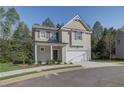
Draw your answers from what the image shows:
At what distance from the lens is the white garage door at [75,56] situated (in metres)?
28.4

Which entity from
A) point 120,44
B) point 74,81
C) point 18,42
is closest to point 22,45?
point 18,42

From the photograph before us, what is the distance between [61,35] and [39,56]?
15.5 ft

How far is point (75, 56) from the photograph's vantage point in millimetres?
28906

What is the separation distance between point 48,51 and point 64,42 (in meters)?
2.95

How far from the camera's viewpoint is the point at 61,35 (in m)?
28.3

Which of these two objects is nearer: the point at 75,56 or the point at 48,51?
the point at 48,51

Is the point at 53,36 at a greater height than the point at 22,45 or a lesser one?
greater

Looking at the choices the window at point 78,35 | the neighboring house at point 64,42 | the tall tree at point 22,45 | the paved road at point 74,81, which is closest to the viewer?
the paved road at point 74,81

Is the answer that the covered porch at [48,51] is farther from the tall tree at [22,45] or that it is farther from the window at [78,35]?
the window at [78,35]

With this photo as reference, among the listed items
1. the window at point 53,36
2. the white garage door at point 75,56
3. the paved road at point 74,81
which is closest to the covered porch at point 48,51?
the white garage door at point 75,56

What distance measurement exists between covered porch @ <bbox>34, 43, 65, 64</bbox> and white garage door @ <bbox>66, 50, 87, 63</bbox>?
113 cm

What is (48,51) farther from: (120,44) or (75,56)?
(120,44)
